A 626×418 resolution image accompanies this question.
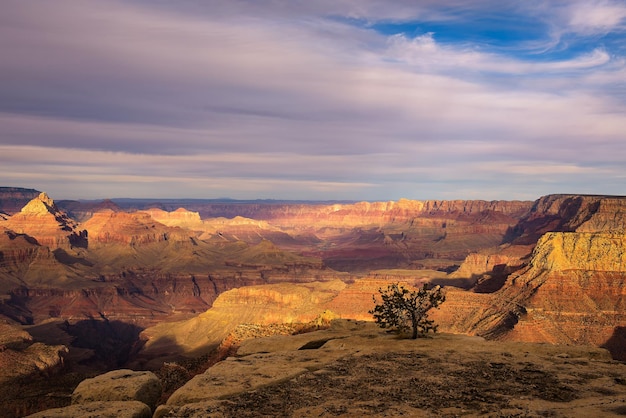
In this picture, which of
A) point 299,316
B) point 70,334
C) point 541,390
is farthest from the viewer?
point 70,334

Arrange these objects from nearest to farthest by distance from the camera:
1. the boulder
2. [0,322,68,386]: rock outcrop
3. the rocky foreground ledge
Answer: the rocky foreground ledge
the boulder
[0,322,68,386]: rock outcrop

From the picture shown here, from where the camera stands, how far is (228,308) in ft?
536

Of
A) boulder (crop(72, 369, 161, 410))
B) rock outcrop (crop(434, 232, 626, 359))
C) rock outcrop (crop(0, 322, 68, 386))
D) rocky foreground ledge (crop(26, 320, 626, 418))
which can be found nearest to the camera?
rocky foreground ledge (crop(26, 320, 626, 418))

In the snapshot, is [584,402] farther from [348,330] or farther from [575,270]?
[575,270]

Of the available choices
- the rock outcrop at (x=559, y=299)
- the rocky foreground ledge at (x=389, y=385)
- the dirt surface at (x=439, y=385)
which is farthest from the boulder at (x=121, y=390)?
the rock outcrop at (x=559, y=299)

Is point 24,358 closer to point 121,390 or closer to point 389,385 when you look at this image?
point 121,390

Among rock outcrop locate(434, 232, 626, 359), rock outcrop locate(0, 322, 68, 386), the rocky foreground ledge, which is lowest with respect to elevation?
rock outcrop locate(0, 322, 68, 386)

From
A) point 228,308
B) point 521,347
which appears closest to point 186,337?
point 228,308

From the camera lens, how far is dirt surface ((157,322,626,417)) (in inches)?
848

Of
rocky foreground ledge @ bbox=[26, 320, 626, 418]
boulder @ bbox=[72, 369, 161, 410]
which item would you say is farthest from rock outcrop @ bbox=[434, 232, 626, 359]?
boulder @ bbox=[72, 369, 161, 410]

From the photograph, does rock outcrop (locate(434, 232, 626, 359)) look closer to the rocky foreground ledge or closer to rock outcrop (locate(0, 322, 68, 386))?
the rocky foreground ledge

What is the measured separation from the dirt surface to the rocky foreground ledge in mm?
45

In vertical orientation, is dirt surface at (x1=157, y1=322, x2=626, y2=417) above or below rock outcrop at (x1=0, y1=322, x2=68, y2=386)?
above

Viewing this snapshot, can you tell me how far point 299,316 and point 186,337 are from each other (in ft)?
137
